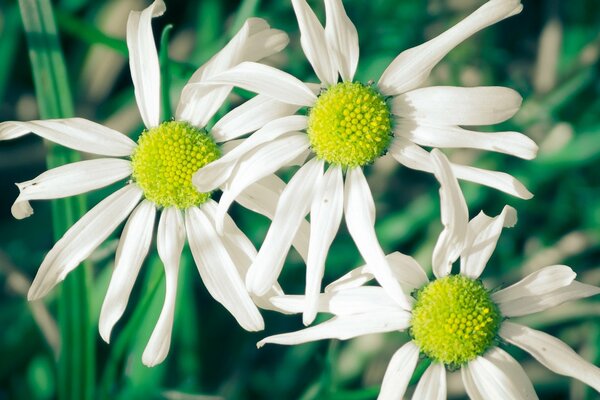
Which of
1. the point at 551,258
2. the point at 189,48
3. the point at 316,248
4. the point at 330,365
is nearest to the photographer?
the point at 316,248

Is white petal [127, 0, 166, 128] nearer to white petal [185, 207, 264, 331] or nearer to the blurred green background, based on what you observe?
white petal [185, 207, 264, 331]

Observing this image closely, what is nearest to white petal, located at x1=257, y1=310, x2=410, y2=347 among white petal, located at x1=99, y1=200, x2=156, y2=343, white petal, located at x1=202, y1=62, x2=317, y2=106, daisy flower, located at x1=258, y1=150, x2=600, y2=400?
daisy flower, located at x1=258, y1=150, x2=600, y2=400

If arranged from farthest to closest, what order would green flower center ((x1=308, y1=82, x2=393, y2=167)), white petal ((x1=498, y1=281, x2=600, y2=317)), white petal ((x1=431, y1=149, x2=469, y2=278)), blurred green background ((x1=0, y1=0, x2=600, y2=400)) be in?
blurred green background ((x1=0, y1=0, x2=600, y2=400)), white petal ((x1=498, y1=281, x2=600, y2=317)), green flower center ((x1=308, y1=82, x2=393, y2=167)), white petal ((x1=431, y1=149, x2=469, y2=278))

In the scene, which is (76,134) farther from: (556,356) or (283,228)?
(556,356)

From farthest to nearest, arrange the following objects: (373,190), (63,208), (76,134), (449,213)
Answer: (373,190) → (63,208) → (76,134) → (449,213)

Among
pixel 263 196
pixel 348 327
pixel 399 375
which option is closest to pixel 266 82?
pixel 263 196

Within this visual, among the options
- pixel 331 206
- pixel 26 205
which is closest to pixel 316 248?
pixel 331 206

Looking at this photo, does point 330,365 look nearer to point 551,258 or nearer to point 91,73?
point 551,258
